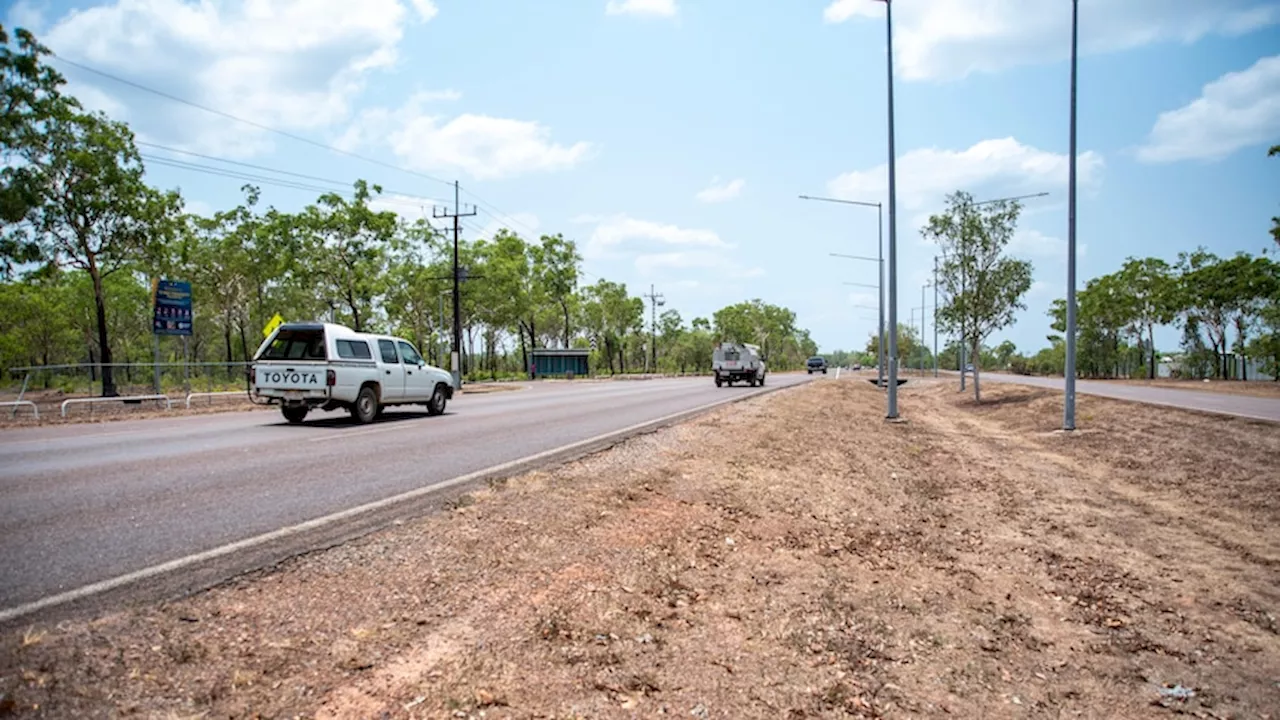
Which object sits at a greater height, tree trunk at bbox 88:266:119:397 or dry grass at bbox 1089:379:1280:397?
tree trunk at bbox 88:266:119:397

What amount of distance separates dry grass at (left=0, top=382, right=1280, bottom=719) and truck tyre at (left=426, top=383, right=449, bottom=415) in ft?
32.0

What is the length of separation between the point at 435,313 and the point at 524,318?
10.9m

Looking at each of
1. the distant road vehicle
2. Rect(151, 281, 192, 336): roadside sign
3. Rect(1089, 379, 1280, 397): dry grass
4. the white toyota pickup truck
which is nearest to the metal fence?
Rect(151, 281, 192, 336): roadside sign

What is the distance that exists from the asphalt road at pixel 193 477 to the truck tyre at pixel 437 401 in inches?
73.4

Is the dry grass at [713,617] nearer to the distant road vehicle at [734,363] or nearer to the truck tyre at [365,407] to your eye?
the truck tyre at [365,407]

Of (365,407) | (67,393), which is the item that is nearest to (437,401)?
(365,407)

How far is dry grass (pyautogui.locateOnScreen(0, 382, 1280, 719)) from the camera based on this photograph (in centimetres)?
324

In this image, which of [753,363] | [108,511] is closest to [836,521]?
[108,511]

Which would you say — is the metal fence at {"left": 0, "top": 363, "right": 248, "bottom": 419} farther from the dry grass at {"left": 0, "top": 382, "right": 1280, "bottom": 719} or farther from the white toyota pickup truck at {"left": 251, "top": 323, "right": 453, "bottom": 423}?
the dry grass at {"left": 0, "top": 382, "right": 1280, "bottom": 719}

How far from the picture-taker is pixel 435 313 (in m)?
60.3

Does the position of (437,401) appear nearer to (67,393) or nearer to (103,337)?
(67,393)

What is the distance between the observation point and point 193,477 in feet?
26.1

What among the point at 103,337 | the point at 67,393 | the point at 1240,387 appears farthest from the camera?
the point at 1240,387

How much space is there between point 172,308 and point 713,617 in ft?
90.1
